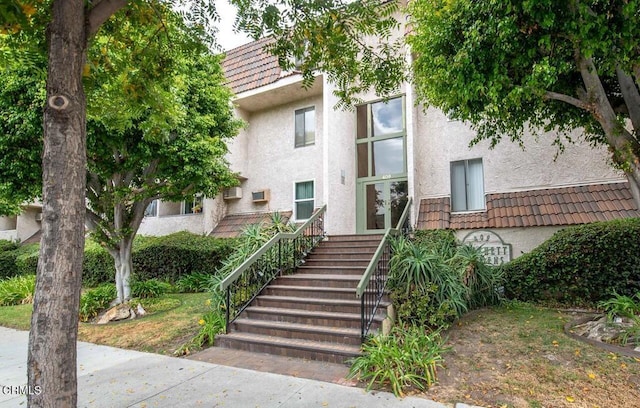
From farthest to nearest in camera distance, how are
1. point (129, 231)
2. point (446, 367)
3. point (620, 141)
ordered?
point (129, 231) → point (620, 141) → point (446, 367)

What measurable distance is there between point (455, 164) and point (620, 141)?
201 inches

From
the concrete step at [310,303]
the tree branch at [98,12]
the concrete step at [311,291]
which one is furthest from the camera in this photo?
the concrete step at [311,291]

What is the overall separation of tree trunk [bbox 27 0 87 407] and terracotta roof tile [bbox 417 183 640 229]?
844 cm

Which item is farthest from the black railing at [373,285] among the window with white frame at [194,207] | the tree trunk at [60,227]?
the window with white frame at [194,207]

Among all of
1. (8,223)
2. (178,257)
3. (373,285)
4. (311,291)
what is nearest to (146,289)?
(178,257)

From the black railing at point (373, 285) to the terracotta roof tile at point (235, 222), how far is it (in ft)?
18.1

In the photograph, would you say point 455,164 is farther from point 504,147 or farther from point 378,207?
point 378,207

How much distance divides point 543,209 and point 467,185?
6.48 feet

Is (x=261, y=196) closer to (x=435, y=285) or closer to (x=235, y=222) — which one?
(x=235, y=222)

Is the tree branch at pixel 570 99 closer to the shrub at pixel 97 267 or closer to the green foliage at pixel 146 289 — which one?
the green foliage at pixel 146 289

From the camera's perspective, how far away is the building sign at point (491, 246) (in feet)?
28.5

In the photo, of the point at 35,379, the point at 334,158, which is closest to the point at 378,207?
the point at 334,158

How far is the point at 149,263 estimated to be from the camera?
11.3 metres

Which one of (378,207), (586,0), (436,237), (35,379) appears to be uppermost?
(586,0)
